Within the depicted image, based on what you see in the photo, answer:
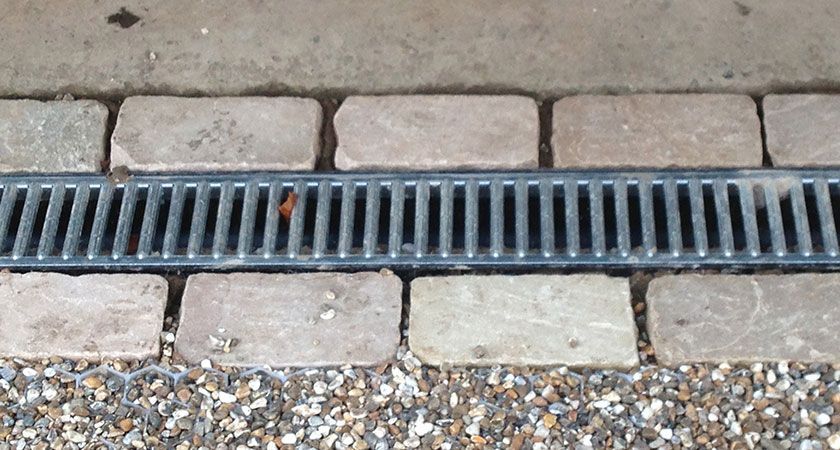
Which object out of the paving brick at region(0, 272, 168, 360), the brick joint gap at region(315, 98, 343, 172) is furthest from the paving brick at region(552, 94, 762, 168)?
the paving brick at region(0, 272, 168, 360)

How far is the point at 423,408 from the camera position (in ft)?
6.36

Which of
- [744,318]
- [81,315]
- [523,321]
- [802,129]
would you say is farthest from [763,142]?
[81,315]

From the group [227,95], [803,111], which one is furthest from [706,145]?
[227,95]

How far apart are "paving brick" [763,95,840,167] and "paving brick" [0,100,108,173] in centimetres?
154

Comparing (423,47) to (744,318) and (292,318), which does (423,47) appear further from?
(744,318)

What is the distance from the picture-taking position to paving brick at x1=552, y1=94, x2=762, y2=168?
2.23 metres

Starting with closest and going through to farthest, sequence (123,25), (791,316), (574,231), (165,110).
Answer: (791,316) → (574,231) → (165,110) → (123,25)

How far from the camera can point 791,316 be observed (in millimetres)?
1985

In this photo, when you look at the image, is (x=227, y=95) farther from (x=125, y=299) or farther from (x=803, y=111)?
(x=803, y=111)

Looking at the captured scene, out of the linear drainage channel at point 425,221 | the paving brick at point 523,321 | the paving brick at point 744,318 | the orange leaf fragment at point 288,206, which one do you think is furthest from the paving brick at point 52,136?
the paving brick at point 744,318

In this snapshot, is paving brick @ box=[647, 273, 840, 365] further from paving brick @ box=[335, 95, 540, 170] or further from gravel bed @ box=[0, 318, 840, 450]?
paving brick @ box=[335, 95, 540, 170]

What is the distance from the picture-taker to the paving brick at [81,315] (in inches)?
80.3

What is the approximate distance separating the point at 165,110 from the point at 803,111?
147cm

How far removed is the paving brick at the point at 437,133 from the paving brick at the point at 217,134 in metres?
0.09
